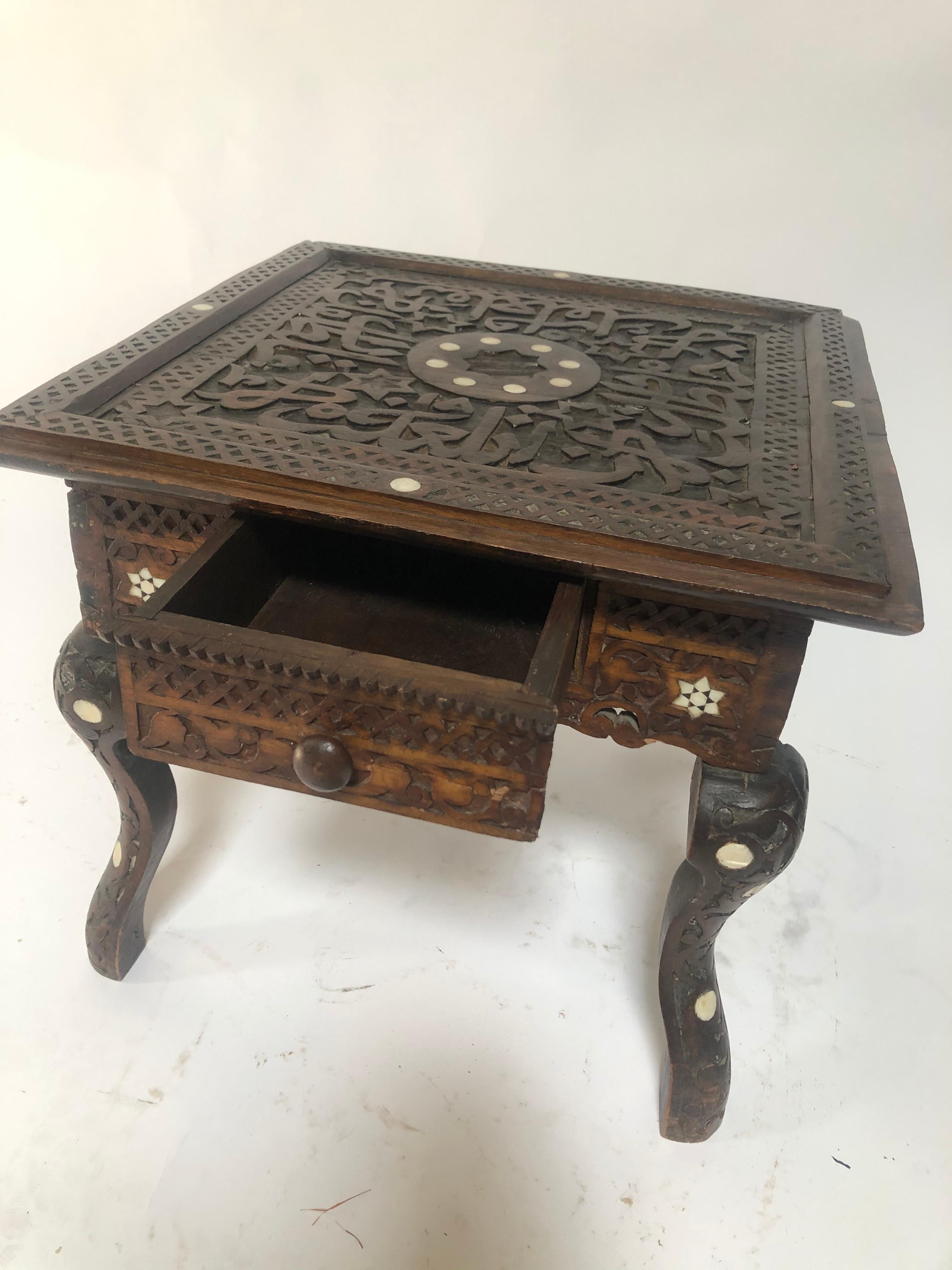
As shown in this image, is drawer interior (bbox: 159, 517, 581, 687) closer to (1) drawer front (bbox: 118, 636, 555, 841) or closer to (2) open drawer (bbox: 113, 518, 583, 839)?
(2) open drawer (bbox: 113, 518, 583, 839)

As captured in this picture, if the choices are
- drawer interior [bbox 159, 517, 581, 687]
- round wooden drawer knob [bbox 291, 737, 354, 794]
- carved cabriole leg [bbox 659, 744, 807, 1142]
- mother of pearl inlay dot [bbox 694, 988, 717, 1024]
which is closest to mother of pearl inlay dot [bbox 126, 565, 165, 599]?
drawer interior [bbox 159, 517, 581, 687]

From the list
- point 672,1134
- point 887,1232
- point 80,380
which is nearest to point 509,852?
point 672,1134

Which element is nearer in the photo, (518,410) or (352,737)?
(352,737)

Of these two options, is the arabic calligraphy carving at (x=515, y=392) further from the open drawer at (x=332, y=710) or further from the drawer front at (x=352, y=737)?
the drawer front at (x=352, y=737)

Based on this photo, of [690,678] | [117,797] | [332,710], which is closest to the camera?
[332,710]

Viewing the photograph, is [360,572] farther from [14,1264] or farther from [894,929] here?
[894,929]

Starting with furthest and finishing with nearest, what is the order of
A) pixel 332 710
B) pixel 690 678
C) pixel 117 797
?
pixel 117 797 → pixel 690 678 → pixel 332 710

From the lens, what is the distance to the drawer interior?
124 cm

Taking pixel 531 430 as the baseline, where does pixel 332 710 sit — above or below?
below

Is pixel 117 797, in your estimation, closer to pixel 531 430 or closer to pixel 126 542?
pixel 126 542

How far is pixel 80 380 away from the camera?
1242 millimetres

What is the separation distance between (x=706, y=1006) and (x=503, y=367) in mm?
934

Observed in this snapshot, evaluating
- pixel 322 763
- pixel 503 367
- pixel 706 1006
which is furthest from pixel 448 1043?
pixel 503 367

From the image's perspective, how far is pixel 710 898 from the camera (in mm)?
1271
